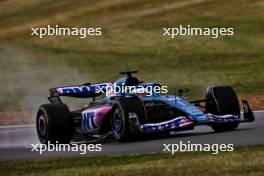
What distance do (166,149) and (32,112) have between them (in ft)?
36.7

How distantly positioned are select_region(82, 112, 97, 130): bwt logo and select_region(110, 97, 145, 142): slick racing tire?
84 centimetres

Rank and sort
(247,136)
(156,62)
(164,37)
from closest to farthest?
(247,136) → (156,62) → (164,37)

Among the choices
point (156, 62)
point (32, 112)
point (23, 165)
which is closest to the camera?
point (23, 165)

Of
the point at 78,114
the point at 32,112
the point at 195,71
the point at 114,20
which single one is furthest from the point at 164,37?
the point at 78,114

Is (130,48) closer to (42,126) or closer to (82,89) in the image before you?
(82,89)

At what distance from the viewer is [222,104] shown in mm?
15102

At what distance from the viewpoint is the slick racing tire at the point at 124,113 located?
548 inches

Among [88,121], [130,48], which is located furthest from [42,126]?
[130,48]

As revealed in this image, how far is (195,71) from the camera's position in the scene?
30.3 meters

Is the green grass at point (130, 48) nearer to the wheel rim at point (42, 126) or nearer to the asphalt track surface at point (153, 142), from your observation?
the asphalt track surface at point (153, 142)

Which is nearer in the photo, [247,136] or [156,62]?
[247,136]

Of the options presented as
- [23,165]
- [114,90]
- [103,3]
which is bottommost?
[23,165]

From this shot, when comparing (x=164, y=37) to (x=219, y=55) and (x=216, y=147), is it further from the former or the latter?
(x=216, y=147)

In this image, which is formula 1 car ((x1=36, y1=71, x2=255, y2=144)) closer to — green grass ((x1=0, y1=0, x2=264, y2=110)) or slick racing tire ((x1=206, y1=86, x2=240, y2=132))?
slick racing tire ((x1=206, y1=86, x2=240, y2=132))
